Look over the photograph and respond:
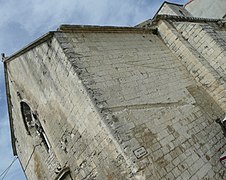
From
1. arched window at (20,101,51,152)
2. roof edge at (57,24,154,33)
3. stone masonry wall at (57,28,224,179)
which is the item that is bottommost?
stone masonry wall at (57,28,224,179)

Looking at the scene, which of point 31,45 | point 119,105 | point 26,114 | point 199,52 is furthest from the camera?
point 199,52

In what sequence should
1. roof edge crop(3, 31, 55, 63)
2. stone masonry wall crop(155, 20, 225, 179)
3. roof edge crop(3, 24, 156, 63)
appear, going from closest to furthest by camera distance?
1. roof edge crop(3, 31, 55, 63)
2. roof edge crop(3, 24, 156, 63)
3. stone masonry wall crop(155, 20, 225, 179)

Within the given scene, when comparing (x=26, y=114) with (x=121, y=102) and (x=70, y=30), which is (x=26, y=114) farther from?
(x=121, y=102)

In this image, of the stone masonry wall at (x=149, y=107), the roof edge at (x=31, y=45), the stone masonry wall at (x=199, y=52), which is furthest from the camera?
the stone masonry wall at (x=199, y=52)

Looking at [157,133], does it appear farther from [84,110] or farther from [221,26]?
[221,26]

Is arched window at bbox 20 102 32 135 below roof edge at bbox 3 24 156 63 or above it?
below

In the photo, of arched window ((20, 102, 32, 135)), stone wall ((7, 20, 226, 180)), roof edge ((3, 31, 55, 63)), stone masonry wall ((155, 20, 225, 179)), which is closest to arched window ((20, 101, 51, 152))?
arched window ((20, 102, 32, 135))

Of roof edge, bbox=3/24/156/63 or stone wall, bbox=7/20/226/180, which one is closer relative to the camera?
stone wall, bbox=7/20/226/180

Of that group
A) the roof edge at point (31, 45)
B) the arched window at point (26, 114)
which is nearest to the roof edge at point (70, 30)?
the roof edge at point (31, 45)

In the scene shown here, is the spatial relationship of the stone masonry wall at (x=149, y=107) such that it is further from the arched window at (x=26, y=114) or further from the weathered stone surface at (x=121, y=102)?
the arched window at (x=26, y=114)

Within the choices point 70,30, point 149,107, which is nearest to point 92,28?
point 70,30

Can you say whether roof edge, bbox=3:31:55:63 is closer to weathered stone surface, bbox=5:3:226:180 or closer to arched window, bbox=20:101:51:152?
weathered stone surface, bbox=5:3:226:180

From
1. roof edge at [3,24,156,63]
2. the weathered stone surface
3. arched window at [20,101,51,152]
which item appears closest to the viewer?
the weathered stone surface

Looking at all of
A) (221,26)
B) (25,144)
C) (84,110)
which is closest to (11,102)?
(25,144)
